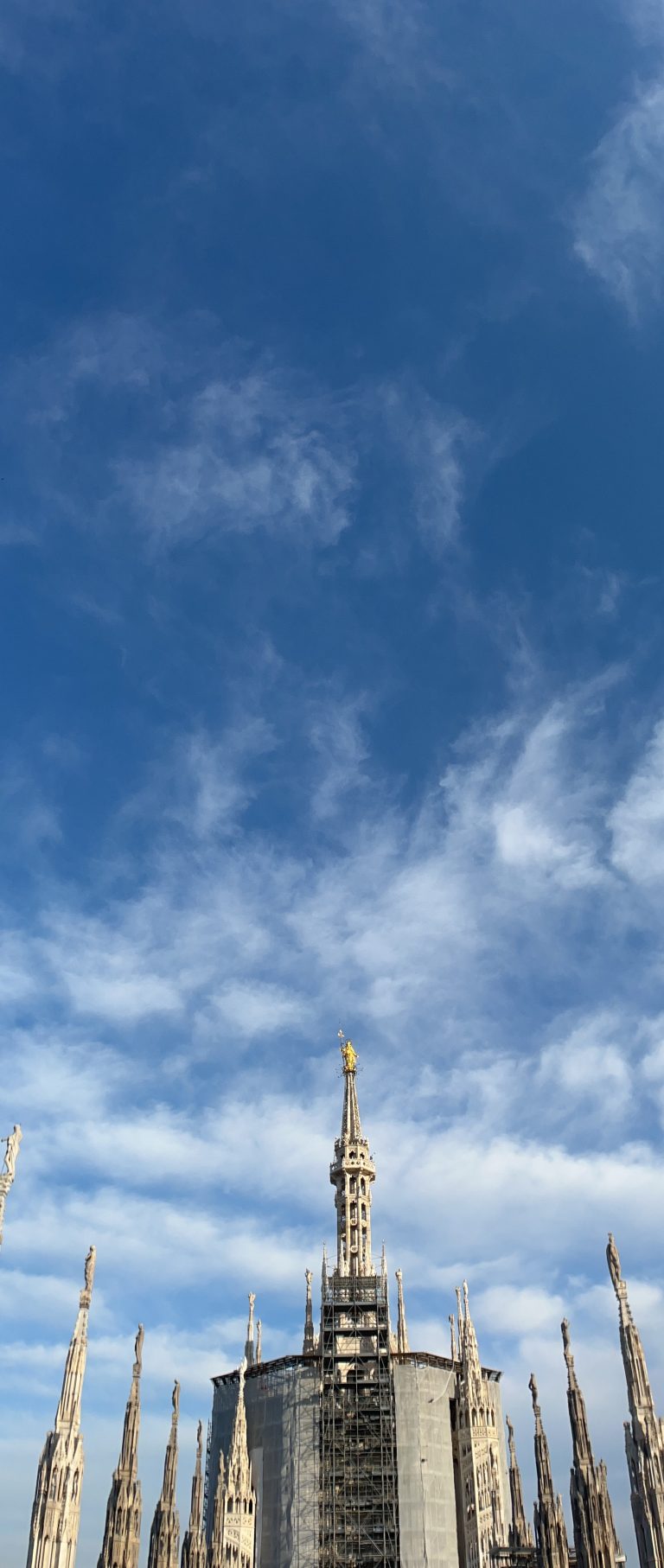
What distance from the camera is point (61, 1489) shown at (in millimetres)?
48750

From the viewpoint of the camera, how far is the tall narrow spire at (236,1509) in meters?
65.9

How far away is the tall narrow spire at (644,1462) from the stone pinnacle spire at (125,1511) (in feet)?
88.2

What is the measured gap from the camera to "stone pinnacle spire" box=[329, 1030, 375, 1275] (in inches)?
3290

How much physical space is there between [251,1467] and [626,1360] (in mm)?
27219

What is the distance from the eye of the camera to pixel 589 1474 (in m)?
66.1

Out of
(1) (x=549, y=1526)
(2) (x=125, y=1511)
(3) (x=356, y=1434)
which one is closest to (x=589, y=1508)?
(1) (x=549, y=1526)

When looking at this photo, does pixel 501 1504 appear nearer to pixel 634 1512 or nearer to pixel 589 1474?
pixel 589 1474

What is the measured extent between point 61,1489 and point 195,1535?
69.5 feet

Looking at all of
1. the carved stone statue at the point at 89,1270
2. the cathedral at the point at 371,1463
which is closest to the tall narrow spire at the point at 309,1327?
the cathedral at the point at 371,1463

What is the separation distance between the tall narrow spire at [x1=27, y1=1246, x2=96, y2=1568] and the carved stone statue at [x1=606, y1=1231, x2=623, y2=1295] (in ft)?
110

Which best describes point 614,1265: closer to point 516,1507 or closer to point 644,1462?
point 644,1462

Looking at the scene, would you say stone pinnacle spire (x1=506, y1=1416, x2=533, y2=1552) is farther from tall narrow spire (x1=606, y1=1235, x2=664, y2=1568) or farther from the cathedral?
tall narrow spire (x1=606, y1=1235, x2=664, y2=1568)

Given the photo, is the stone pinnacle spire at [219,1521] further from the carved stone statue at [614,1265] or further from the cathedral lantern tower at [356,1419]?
the carved stone statue at [614,1265]

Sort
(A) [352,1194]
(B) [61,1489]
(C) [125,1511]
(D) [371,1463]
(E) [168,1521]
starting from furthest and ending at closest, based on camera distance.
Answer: (A) [352,1194] < (D) [371,1463] < (E) [168,1521] < (C) [125,1511] < (B) [61,1489]
